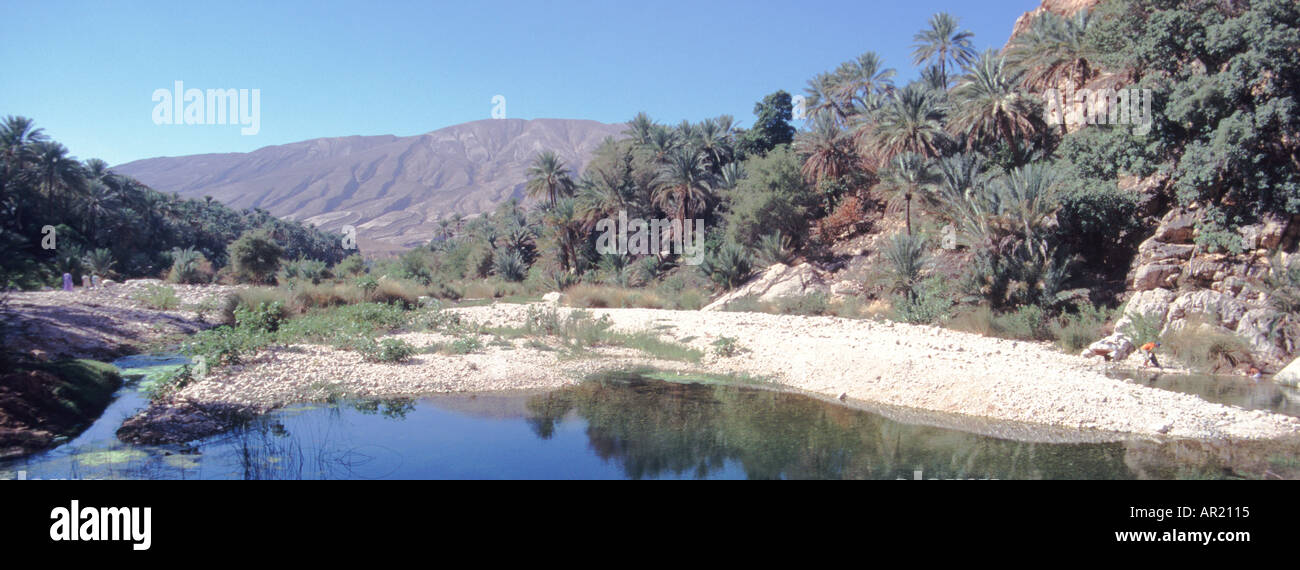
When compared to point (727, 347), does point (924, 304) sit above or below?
above

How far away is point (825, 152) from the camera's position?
1304 inches

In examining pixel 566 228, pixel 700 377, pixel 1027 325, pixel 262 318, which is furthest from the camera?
pixel 566 228

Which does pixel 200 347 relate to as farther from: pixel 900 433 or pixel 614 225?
pixel 614 225

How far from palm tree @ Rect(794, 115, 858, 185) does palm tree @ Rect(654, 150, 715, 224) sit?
614cm

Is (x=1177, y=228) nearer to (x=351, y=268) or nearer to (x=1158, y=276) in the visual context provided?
(x=1158, y=276)

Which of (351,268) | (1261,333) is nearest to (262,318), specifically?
(1261,333)

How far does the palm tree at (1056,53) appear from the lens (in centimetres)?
2558

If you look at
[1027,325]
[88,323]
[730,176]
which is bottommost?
[88,323]

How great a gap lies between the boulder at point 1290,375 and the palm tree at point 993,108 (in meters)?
14.8

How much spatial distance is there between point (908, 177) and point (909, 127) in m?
3.00

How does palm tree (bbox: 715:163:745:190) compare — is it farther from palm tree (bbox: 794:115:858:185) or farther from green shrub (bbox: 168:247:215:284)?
green shrub (bbox: 168:247:215:284)

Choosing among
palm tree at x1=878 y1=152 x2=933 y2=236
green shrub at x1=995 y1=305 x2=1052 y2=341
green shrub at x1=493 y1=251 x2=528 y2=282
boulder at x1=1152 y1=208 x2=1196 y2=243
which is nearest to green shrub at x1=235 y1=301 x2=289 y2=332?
green shrub at x1=995 y1=305 x2=1052 y2=341
